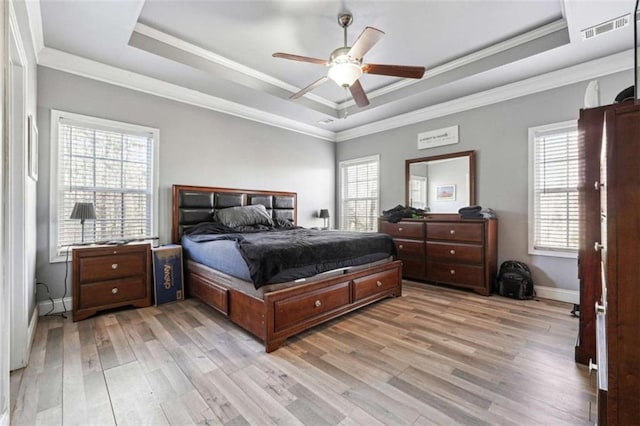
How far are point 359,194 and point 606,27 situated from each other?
3.90 meters

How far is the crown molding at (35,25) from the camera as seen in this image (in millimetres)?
2231

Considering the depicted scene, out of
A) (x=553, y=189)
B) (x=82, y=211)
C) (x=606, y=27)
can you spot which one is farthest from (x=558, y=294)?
(x=82, y=211)

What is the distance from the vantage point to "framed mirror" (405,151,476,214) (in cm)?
421

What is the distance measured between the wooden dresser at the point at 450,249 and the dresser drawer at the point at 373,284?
897 mm

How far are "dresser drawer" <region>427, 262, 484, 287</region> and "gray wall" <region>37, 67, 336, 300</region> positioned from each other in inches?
97.1

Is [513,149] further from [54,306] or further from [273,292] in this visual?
[54,306]

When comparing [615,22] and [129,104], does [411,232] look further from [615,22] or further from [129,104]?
[129,104]

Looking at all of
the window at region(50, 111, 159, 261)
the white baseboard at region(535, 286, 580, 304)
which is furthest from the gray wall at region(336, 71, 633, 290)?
the window at region(50, 111, 159, 261)

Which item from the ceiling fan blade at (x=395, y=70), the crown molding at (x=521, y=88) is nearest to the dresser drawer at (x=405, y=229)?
the crown molding at (x=521, y=88)

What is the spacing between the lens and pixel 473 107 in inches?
163

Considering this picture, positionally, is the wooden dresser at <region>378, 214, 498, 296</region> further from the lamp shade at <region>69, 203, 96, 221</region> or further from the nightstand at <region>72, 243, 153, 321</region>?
the lamp shade at <region>69, 203, 96, 221</region>

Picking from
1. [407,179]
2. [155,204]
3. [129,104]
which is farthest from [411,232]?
[129,104]

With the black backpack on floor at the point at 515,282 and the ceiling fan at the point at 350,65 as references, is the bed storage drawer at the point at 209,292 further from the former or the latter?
the black backpack on floor at the point at 515,282

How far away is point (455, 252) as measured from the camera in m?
3.90
